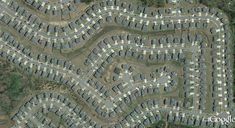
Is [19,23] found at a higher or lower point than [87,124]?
higher

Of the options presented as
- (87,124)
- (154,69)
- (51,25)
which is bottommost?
(87,124)

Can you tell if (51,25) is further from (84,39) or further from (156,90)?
(156,90)

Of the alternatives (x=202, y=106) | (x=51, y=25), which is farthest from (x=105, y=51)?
(x=202, y=106)

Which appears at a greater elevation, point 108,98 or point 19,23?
point 19,23

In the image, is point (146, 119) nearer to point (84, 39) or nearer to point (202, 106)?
point (202, 106)

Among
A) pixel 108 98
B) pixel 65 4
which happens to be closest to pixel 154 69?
pixel 108 98

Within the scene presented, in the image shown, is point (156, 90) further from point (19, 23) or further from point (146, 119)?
Answer: point (19, 23)
